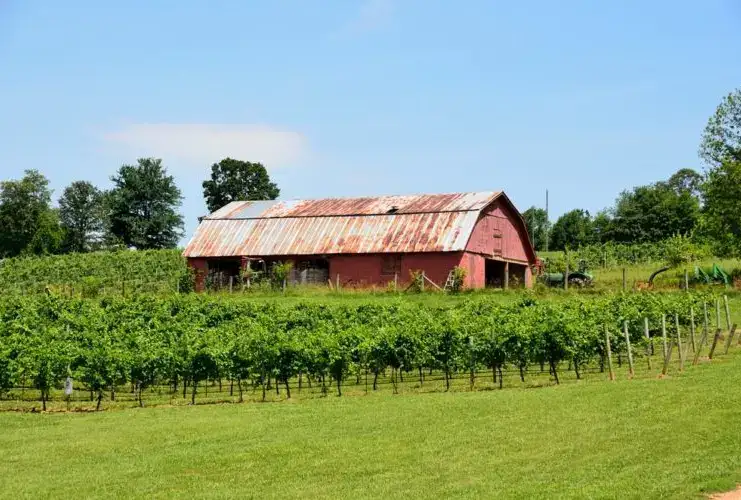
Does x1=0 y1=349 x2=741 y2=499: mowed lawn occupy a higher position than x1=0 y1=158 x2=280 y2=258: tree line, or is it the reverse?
x1=0 y1=158 x2=280 y2=258: tree line

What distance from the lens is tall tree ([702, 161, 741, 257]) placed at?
157 feet

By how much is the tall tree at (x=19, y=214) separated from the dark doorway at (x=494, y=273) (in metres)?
64.0

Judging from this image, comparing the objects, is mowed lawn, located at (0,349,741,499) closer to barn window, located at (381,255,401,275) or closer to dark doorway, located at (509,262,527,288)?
barn window, located at (381,255,401,275)

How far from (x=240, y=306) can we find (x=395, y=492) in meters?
22.6

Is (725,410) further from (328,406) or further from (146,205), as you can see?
(146,205)

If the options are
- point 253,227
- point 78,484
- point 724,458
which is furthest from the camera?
point 253,227

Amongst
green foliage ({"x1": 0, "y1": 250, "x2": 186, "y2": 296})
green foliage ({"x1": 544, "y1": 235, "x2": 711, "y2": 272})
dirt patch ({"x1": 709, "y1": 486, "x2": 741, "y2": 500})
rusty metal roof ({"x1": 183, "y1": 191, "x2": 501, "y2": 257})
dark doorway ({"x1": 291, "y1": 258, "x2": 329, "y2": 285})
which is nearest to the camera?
dirt patch ({"x1": 709, "y1": 486, "x2": 741, "y2": 500})

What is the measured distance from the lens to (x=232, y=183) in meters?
102

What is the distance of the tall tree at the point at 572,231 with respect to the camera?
98.8 metres

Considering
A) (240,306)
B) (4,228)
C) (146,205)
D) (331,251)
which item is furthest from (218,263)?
(4,228)

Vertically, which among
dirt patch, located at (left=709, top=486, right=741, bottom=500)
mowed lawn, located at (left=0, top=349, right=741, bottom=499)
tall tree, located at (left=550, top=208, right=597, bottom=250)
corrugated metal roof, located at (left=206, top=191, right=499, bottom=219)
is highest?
tall tree, located at (left=550, top=208, right=597, bottom=250)

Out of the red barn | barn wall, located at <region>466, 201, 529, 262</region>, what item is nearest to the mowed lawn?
the red barn

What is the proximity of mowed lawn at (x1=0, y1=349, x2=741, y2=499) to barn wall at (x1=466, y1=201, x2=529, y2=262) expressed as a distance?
86.5 feet

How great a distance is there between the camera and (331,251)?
161 ft
